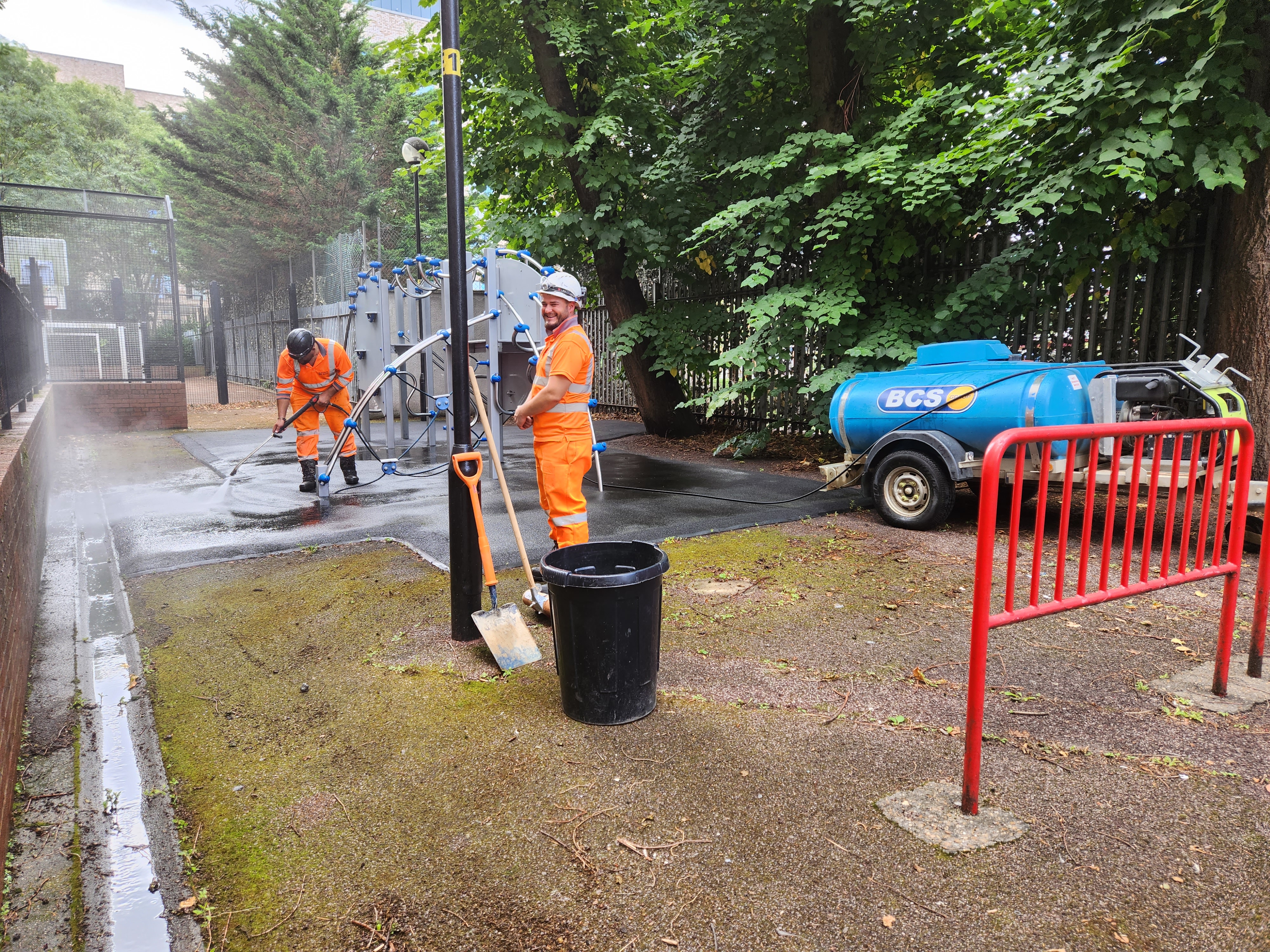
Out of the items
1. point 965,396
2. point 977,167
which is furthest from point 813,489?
point 977,167

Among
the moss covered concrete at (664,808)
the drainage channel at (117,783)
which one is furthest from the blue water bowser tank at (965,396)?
the drainage channel at (117,783)

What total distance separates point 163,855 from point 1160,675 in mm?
4036

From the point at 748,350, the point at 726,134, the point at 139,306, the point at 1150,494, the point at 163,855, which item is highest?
the point at 726,134

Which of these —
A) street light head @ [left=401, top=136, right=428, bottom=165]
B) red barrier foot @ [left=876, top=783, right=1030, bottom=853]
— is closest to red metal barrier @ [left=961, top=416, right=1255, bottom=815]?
red barrier foot @ [left=876, top=783, right=1030, bottom=853]

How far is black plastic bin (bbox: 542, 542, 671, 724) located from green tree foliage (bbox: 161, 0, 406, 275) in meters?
26.0

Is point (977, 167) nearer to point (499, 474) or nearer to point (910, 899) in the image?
point (499, 474)

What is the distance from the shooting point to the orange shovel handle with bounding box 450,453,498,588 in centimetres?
385

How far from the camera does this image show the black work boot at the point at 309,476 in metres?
Result: 8.31

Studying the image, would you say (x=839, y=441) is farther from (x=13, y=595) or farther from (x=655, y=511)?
(x=13, y=595)

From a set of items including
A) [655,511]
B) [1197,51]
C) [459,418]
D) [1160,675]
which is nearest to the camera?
[1160,675]

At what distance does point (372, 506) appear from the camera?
7.75m

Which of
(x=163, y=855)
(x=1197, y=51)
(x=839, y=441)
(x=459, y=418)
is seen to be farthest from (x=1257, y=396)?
(x=163, y=855)

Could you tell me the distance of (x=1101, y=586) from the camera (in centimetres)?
299

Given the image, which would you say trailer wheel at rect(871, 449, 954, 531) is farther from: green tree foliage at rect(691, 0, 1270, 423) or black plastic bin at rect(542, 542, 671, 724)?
black plastic bin at rect(542, 542, 671, 724)
